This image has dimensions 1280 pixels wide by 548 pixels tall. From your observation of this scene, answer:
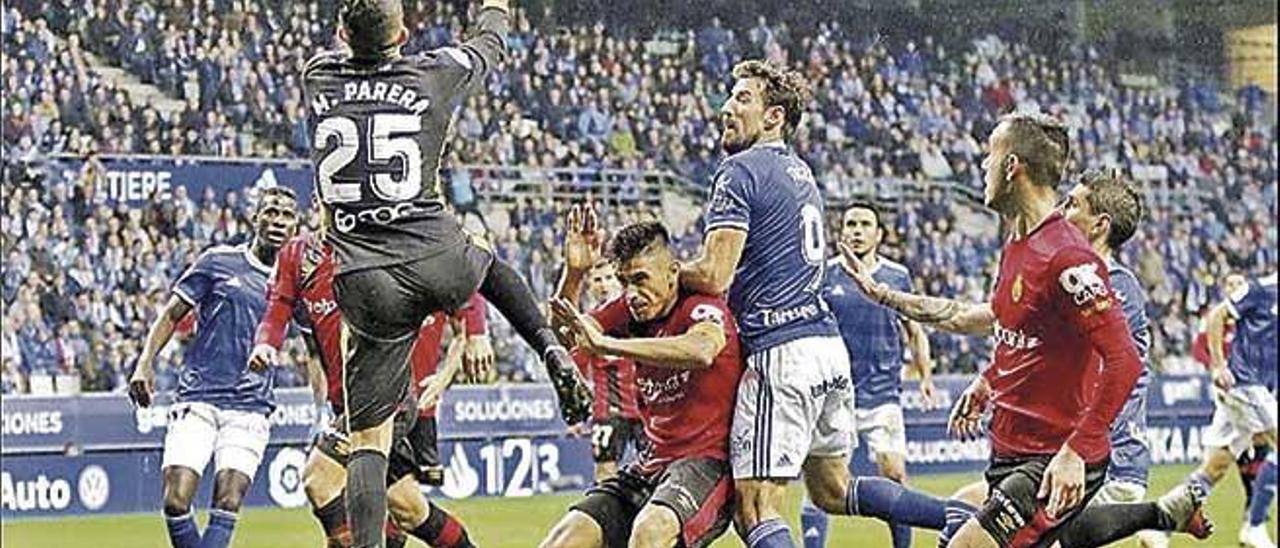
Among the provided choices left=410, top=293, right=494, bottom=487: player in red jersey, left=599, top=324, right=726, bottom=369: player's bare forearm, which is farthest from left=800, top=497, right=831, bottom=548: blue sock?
left=599, top=324, right=726, bottom=369: player's bare forearm

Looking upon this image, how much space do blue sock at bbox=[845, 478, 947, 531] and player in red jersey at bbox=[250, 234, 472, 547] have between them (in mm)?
1730

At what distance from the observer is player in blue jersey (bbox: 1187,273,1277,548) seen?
48.6 feet

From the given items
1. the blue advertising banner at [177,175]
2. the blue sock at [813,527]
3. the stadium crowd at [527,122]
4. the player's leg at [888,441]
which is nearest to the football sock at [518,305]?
the stadium crowd at [527,122]

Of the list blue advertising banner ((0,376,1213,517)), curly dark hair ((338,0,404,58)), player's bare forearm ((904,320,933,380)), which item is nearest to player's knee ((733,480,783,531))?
curly dark hair ((338,0,404,58))

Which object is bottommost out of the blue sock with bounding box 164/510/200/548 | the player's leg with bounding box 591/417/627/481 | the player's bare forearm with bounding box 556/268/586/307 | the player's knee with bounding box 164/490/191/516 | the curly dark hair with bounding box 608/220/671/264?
the blue sock with bounding box 164/510/200/548

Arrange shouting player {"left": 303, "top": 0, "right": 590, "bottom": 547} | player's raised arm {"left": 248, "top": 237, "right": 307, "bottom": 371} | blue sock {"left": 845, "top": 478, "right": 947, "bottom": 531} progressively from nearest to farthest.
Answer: shouting player {"left": 303, "top": 0, "right": 590, "bottom": 547} → blue sock {"left": 845, "top": 478, "right": 947, "bottom": 531} → player's raised arm {"left": 248, "top": 237, "right": 307, "bottom": 371}

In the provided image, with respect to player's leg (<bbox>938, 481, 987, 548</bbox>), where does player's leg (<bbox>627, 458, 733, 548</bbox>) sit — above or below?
above

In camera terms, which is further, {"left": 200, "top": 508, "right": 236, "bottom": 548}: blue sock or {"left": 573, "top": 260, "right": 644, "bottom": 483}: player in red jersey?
{"left": 200, "top": 508, "right": 236, "bottom": 548}: blue sock

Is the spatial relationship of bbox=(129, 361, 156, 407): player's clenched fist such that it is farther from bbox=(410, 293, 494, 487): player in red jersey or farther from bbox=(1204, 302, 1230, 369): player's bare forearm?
bbox=(1204, 302, 1230, 369): player's bare forearm

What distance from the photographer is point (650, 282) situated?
27.0 feet

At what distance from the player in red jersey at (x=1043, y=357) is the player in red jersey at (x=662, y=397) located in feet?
3.13

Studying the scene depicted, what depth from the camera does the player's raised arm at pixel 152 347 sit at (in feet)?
36.2

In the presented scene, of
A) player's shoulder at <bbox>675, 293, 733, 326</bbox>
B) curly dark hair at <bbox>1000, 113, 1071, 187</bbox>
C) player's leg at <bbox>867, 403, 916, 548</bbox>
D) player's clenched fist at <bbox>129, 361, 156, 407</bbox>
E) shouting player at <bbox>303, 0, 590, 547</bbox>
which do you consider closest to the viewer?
curly dark hair at <bbox>1000, 113, 1071, 187</bbox>

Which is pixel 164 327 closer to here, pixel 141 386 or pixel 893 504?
pixel 141 386
